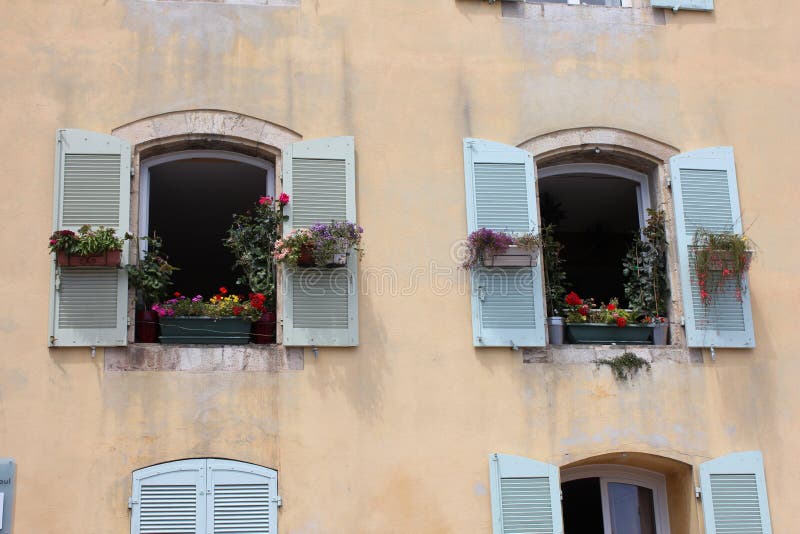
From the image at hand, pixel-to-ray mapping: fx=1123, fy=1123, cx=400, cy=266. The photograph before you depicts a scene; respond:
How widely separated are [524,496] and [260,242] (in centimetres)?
257

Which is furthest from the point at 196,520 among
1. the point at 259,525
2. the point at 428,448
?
the point at 428,448

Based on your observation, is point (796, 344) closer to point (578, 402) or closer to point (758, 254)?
point (758, 254)

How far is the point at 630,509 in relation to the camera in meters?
8.46

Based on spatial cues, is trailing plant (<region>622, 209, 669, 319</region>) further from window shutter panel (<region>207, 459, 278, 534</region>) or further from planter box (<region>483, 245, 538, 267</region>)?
window shutter panel (<region>207, 459, 278, 534</region>)

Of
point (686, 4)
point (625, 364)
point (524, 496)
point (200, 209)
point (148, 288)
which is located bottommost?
point (524, 496)

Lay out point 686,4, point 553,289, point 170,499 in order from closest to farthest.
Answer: point 170,499 → point 553,289 → point 686,4

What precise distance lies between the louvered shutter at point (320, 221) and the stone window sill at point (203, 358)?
0.43ft

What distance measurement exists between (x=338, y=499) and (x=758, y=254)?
369cm

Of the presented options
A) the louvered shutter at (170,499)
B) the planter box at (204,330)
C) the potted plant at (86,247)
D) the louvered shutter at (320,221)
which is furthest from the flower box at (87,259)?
the louvered shutter at (170,499)

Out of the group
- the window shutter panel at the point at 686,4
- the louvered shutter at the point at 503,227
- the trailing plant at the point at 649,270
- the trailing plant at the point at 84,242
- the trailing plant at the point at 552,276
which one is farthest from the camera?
the window shutter panel at the point at 686,4

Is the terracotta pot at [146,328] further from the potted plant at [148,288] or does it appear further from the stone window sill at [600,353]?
the stone window sill at [600,353]

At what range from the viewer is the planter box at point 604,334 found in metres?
8.21

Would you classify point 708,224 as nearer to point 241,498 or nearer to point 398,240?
point 398,240

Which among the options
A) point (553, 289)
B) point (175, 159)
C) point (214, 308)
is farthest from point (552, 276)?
point (175, 159)
